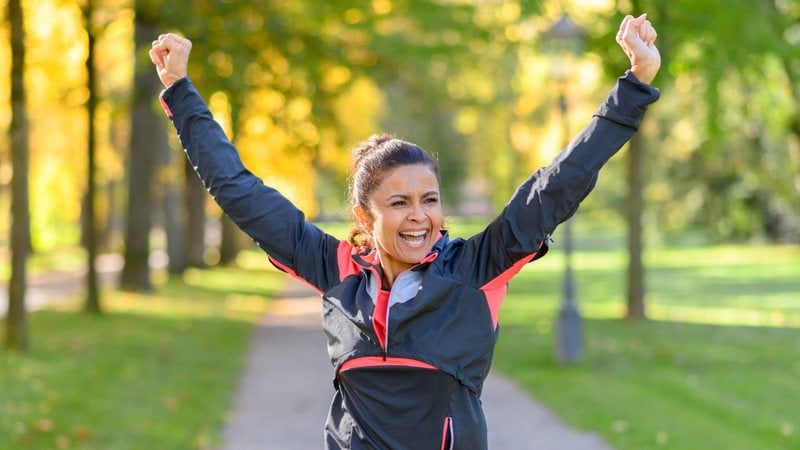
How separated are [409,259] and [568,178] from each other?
1.63ft

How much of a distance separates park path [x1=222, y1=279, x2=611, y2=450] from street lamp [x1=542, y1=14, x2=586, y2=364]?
86cm

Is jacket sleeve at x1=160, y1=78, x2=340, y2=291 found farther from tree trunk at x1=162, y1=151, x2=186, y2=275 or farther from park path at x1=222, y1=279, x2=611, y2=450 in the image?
tree trunk at x1=162, y1=151, x2=186, y2=275

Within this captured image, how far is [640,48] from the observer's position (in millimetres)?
3211

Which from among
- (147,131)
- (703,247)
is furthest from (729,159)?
(147,131)

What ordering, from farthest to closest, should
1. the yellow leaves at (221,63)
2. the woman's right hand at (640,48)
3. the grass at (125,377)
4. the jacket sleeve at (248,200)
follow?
the yellow leaves at (221,63) → the grass at (125,377) → the jacket sleeve at (248,200) → the woman's right hand at (640,48)

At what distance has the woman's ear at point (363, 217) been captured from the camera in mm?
3613

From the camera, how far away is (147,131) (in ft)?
72.3

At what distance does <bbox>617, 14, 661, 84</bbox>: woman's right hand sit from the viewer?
10.5 feet

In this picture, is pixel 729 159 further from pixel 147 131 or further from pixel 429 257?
pixel 429 257

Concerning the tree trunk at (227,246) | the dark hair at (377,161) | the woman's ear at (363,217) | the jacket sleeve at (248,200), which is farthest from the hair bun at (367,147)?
the tree trunk at (227,246)

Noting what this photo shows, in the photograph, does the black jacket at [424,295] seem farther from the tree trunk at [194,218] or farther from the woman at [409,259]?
the tree trunk at [194,218]

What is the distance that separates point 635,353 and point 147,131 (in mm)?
10917

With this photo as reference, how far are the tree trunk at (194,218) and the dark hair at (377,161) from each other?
28.5 meters

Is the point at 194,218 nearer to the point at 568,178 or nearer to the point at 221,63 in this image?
the point at 221,63
